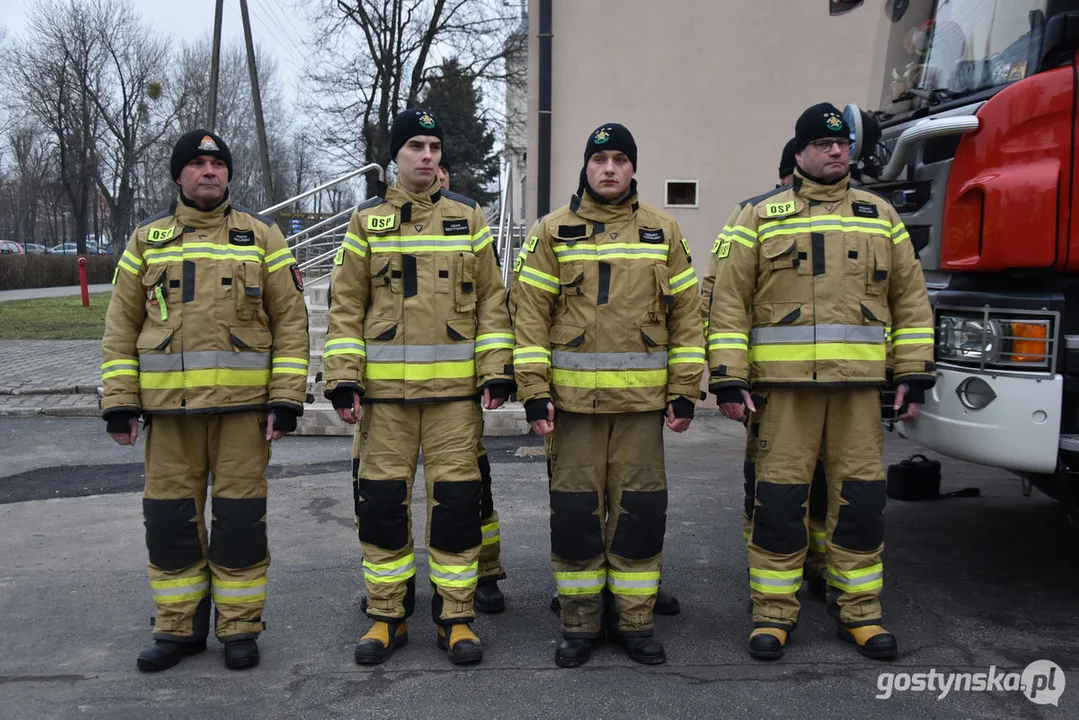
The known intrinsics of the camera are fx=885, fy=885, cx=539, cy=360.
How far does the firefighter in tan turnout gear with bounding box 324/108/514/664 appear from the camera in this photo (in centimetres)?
364

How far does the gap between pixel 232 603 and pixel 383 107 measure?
25041 millimetres

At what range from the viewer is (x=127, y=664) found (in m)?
3.59

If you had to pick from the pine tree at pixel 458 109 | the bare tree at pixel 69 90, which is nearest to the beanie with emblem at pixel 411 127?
the pine tree at pixel 458 109

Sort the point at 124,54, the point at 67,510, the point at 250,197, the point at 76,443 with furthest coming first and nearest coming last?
the point at 250,197 → the point at 124,54 → the point at 76,443 → the point at 67,510

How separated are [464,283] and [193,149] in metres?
1.22

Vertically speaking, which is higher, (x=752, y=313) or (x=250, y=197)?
(x=250, y=197)

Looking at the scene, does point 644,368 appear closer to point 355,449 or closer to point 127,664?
point 355,449

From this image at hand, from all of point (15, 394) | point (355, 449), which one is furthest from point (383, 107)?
point (355, 449)

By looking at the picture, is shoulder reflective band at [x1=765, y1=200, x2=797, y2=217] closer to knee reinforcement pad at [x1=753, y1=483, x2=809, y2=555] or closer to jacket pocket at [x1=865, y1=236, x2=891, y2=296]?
jacket pocket at [x1=865, y1=236, x2=891, y2=296]

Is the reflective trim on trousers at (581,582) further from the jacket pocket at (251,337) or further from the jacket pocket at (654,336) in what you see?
the jacket pocket at (251,337)

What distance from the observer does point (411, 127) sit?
3.69m

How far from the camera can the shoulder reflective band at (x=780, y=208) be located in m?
3.67

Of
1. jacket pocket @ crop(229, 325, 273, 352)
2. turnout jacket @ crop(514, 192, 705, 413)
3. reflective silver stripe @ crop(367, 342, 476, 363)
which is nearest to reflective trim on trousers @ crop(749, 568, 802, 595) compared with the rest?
turnout jacket @ crop(514, 192, 705, 413)

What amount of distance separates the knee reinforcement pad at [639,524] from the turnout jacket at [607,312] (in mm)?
371
